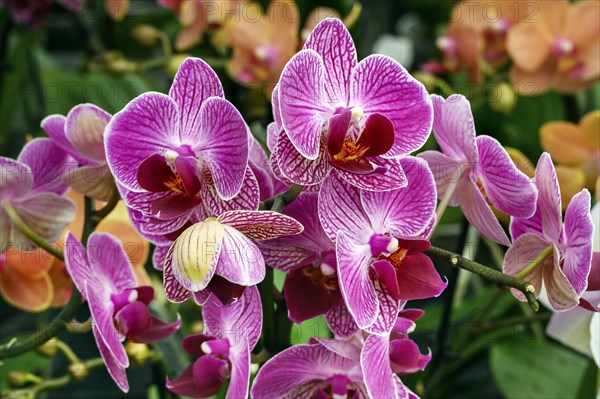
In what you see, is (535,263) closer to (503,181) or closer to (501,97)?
(503,181)

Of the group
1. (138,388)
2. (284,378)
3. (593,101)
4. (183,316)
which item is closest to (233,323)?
(284,378)

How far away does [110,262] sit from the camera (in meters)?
0.42

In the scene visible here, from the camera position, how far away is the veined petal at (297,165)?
13.0 inches

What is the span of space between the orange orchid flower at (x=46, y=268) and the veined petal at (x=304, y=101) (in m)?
0.20

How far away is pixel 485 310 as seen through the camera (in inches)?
24.5

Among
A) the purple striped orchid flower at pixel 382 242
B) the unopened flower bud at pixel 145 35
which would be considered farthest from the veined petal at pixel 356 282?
the unopened flower bud at pixel 145 35

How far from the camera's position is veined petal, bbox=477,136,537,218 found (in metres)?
0.35

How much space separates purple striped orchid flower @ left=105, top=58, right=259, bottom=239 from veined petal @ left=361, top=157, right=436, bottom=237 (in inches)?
2.2

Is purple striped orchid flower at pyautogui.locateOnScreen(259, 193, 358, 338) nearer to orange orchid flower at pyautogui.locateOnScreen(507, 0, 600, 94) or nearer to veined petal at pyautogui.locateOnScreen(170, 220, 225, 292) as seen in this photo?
veined petal at pyautogui.locateOnScreen(170, 220, 225, 292)

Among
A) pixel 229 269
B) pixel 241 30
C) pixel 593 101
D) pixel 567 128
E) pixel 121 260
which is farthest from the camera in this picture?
pixel 593 101

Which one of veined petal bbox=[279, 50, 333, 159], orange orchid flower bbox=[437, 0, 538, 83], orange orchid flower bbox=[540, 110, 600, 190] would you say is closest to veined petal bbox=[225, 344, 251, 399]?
veined petal bbox=[279, 50, 333, 159]

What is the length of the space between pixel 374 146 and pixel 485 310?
324 mm

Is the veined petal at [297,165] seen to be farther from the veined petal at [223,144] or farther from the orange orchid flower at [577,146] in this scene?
the orange orchid flower at [577,146]

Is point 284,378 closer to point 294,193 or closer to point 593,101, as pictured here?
point 294,193
